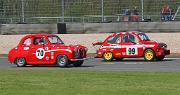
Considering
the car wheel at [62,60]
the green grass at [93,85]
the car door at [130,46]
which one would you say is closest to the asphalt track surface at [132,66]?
the car wheel at [62,60]

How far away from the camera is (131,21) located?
35.8 meters

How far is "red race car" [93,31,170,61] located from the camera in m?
27.8

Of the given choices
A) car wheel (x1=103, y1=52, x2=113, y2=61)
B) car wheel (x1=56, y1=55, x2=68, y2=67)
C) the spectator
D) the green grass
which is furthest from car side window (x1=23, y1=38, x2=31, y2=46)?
the spectator

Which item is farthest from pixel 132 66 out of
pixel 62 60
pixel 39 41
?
pixel 39 41

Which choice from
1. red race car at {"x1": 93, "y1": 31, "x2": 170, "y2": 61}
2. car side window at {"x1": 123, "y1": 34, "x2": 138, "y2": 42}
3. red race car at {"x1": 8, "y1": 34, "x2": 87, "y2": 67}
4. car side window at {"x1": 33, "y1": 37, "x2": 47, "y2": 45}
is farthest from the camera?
car side window at {"x1": 123, "y1": 34, "x2": 138, "y2": 42}

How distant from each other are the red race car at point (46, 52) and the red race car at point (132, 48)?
344 centimetres

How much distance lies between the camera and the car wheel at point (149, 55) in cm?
2779

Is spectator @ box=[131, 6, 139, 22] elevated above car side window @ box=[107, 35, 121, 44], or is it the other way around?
spectator @ box=[131, 6, 139, 22]

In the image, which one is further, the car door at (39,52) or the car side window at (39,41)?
the car side window at (39,41)

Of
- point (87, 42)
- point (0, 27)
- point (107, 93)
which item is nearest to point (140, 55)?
point (87, 42)

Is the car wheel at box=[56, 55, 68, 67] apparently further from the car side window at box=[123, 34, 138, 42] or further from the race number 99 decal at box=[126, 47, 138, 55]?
the car side window at box=[123, 34, 138, 42]

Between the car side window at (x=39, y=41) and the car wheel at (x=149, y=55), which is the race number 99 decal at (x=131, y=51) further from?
the car side window at (x=39, y=41)

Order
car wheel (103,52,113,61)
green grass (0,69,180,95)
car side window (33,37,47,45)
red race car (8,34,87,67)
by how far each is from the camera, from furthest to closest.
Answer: car wheel (103,52,113,61), car side window (33,37,47,45), red race car (8,34,87,67), green grass (0,69,180,95)

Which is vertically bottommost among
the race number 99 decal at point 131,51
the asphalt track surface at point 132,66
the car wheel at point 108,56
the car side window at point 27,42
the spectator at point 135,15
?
the asphalt track surface at point 132,66
